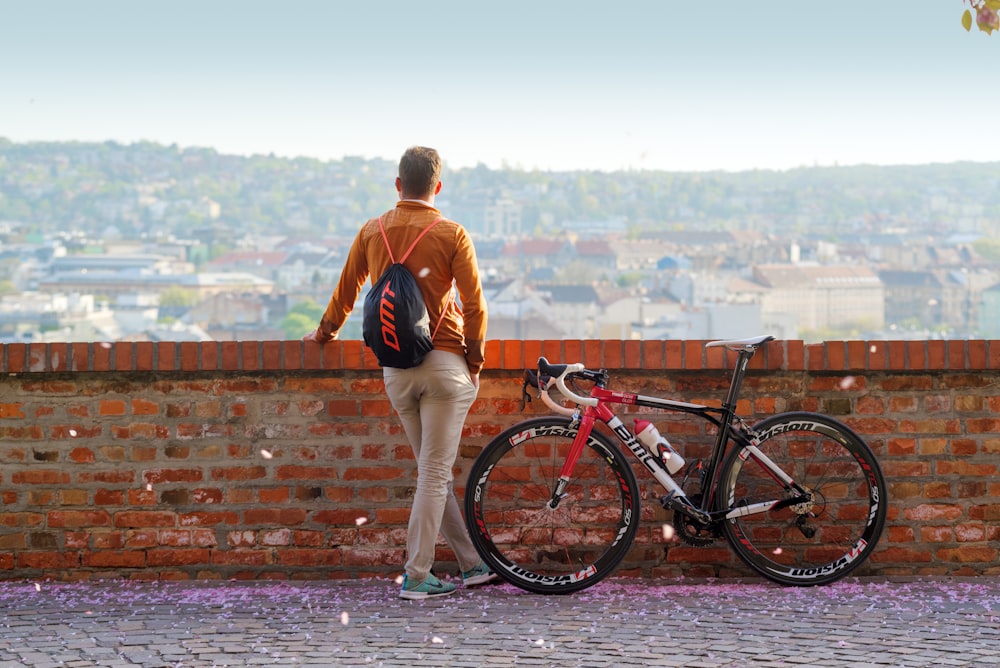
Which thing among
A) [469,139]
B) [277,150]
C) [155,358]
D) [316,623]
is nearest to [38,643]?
[316,623]

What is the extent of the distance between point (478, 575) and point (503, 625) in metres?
0.62

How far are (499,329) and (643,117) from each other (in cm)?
6676

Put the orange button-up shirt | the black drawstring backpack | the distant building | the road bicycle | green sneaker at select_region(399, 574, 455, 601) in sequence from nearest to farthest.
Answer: the black drawstring backpack, the orange button-up shirt, green sneaker at select_region(399, 574, 455, 601), the road bicycle, the distant building

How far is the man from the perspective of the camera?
4223 millimetres

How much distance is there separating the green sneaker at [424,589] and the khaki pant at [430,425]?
3cm

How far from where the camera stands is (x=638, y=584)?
467 centimetres

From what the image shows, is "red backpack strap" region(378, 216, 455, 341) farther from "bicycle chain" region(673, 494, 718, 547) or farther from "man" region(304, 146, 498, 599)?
"bicycle chain" region(673, 494, 718, 547)

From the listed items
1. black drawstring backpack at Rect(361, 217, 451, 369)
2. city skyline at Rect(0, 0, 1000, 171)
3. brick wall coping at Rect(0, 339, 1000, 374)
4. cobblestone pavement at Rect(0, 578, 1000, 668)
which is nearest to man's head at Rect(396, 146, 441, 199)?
black drawstring backpack at Rect(361, 217, 451, 369)

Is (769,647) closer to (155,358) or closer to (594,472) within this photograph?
(594,472)

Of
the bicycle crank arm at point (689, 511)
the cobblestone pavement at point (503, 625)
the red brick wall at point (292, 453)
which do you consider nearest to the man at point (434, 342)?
the cobblestone pavement at point (503, 625)

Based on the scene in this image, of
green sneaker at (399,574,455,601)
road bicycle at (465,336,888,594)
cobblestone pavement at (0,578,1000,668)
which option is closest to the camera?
cobblestone pavement at (0,578,1000,668)

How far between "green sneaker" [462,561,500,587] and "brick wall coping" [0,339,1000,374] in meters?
0.83

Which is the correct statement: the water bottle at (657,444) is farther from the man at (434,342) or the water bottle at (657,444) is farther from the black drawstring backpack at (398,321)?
the black drawstring backpack at (398,321)

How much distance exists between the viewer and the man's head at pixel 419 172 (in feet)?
13.9
